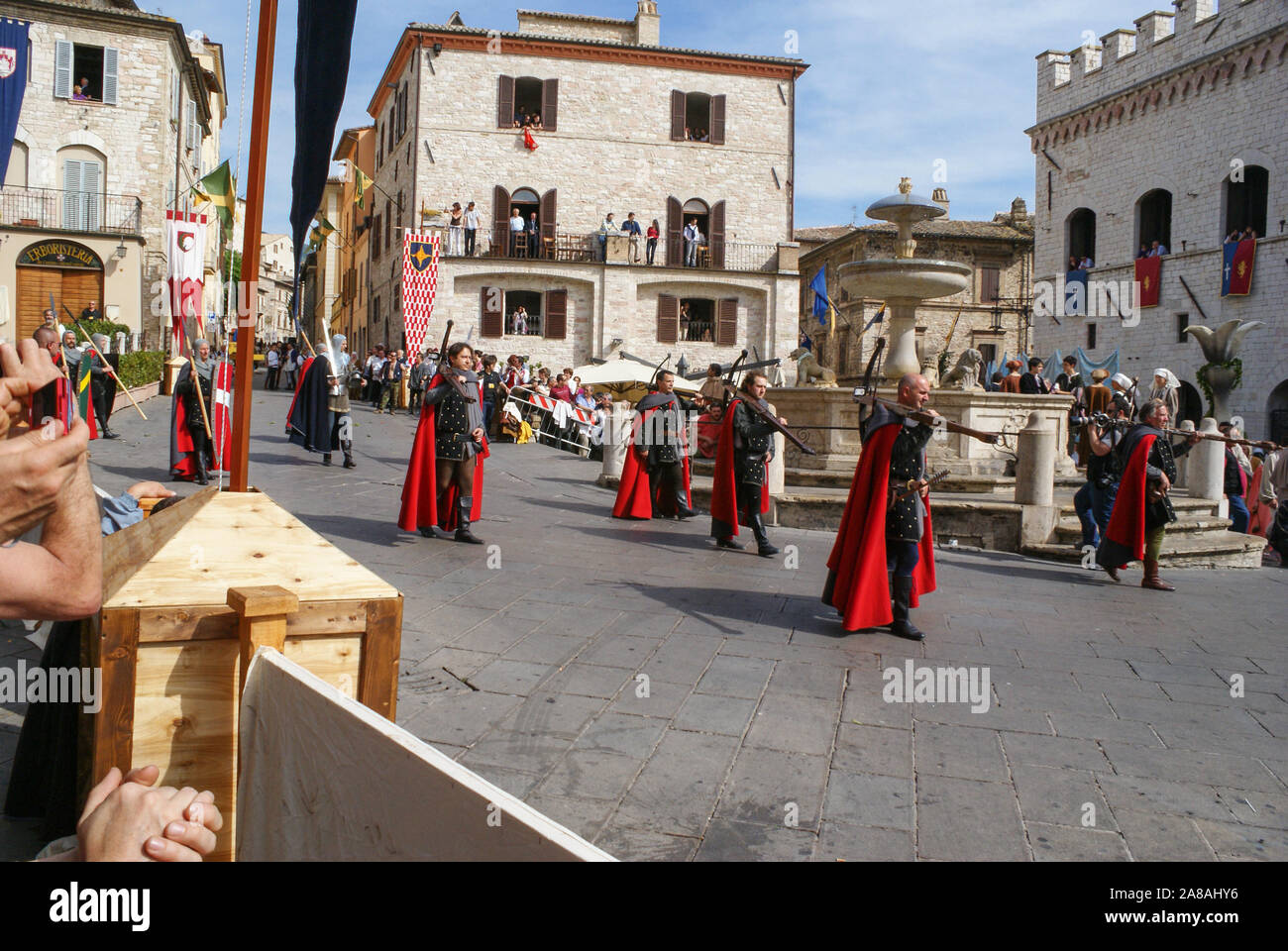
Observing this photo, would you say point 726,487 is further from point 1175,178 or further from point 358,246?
point 358,246

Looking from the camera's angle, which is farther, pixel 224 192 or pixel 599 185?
pixel 599 185

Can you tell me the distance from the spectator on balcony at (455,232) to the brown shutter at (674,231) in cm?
679

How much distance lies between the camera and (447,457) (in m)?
8.91

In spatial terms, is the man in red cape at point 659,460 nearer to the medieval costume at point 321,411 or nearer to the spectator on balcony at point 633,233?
the medieval costume at point 321,411

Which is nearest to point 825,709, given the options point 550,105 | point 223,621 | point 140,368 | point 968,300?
point 223,621

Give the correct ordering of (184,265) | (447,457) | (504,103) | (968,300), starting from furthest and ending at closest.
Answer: (968,300), (504,103), (184,265), (447,457)

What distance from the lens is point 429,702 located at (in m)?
4.73

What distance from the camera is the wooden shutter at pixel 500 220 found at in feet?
107

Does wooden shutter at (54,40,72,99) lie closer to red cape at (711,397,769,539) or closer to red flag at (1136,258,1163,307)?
red cape at (711,397,769,539)

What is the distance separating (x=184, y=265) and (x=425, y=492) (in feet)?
22.9

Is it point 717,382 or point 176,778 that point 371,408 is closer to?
point 717,382

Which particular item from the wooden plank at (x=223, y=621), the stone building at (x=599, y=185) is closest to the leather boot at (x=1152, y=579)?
the wooden plank at (x=223, y=621)

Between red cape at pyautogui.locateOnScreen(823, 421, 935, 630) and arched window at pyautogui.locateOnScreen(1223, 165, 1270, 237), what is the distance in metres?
25.1

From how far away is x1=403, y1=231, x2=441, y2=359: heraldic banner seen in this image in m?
23.9
